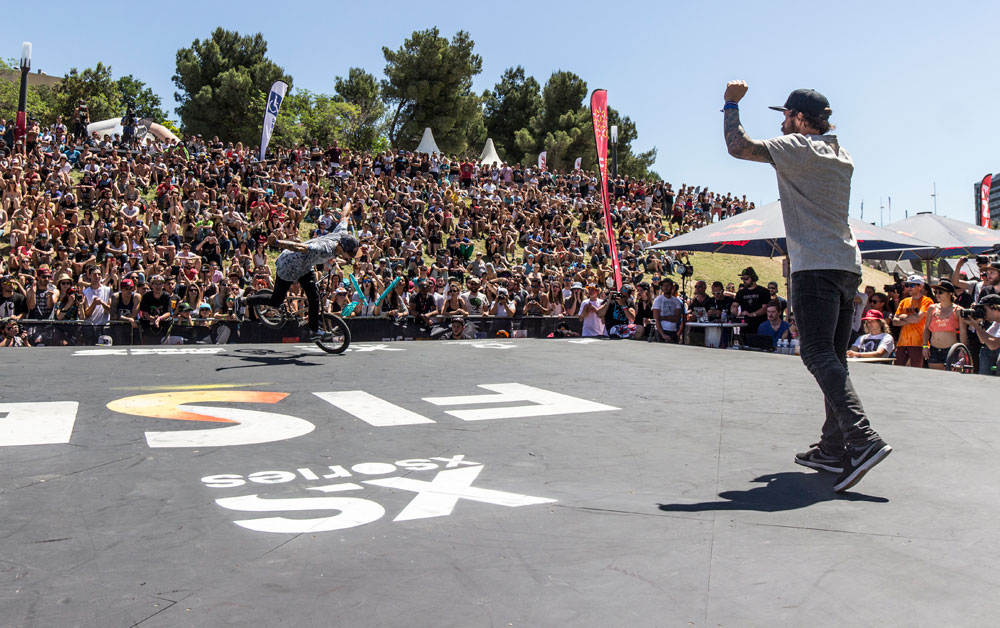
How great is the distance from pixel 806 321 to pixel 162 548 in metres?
2.87

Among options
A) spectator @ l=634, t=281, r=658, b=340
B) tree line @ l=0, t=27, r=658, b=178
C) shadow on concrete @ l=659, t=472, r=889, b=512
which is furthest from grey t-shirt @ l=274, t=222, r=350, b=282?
Result: tree line @ l=0, t=27, r=658, b=178

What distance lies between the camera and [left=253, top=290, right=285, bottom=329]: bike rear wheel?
9602 millimetres

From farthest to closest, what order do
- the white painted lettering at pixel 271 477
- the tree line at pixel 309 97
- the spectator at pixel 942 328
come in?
1. the tree line at pixel 309 97
2. the spectator at pixel 942 328
3. the white painted lettering at pixel 271 477

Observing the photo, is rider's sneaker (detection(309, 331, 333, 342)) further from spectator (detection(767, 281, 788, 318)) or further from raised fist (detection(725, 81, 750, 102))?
spectator (detection(767, 281, 788, 318))

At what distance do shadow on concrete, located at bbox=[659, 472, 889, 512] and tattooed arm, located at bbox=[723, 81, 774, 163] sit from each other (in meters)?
1.49

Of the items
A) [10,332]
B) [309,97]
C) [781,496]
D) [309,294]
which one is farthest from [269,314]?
[309,97]

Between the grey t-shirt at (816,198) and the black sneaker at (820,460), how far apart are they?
2.88 ft

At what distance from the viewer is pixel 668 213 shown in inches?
1410

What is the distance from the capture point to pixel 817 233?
12.3ft

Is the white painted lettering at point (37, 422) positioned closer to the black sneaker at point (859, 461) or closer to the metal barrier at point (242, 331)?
the black sneaker at point (859, 461)

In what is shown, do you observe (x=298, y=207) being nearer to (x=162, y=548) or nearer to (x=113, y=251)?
(x=113, y=251)

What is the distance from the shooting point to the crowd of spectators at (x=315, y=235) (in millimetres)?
A: 12344

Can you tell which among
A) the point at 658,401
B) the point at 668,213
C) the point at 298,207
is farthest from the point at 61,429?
the point at 668,213

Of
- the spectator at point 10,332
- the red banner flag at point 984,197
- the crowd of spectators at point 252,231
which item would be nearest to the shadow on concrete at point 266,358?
the crowd of spectators at point 252,231
